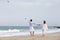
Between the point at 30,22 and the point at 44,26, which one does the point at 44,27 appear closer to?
the point at 44,26

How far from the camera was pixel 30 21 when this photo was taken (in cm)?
2025

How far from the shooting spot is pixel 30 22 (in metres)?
20.4

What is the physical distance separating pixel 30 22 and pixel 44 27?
6.26ft

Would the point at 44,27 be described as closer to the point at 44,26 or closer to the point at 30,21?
the point at 44,26

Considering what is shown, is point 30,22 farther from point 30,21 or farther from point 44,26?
point 44,26

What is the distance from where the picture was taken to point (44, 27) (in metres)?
21.5

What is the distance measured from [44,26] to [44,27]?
124 millimetres

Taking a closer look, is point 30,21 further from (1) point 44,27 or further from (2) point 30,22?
(1) point 44,27

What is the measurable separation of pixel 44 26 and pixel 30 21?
1957mm

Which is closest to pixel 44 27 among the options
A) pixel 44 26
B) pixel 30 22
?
pixel 44 26

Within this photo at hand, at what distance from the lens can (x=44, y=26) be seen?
21.4m

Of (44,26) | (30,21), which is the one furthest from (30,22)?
(44,26)
